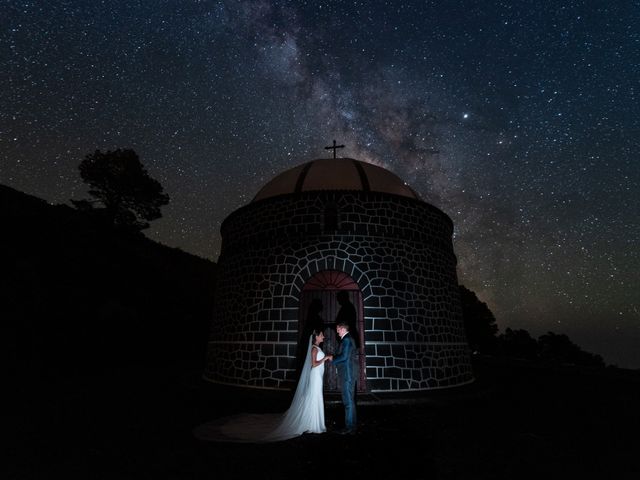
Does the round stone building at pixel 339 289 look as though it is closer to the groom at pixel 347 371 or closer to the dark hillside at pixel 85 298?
the groom at pixel 347 371

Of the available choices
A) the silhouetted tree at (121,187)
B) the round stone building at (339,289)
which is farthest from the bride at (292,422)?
the silhouetted tree at (121,187)

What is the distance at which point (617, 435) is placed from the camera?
5820 millimetres

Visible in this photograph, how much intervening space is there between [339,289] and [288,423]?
14.2 feet

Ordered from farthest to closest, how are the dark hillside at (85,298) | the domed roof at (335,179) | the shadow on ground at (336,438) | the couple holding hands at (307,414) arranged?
the dark hillside at (85,298), the domed roof at (335,179), the couple holding hands at (307,414), the shadow on ground at (336,438)

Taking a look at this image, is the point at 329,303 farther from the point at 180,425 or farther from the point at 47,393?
the point at 47,393

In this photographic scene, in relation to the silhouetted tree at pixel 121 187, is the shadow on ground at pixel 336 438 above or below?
below

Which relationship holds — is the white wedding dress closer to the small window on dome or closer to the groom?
the groom

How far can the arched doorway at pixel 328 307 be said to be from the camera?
900 centimetres

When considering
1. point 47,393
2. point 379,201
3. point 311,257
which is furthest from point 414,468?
point 47,393

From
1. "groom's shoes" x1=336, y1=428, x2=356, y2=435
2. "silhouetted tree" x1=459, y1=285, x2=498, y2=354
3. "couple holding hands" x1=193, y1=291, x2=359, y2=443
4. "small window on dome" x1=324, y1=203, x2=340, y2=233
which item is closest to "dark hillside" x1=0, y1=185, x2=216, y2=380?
"couple holding hands" x1=193, y1=291, x2=359, y2=443

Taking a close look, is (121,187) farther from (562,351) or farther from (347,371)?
(562,351)

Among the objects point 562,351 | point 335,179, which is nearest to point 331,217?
point 335,179

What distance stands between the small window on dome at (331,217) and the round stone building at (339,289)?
1.1 inches

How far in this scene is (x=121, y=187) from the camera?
26.7 meters
